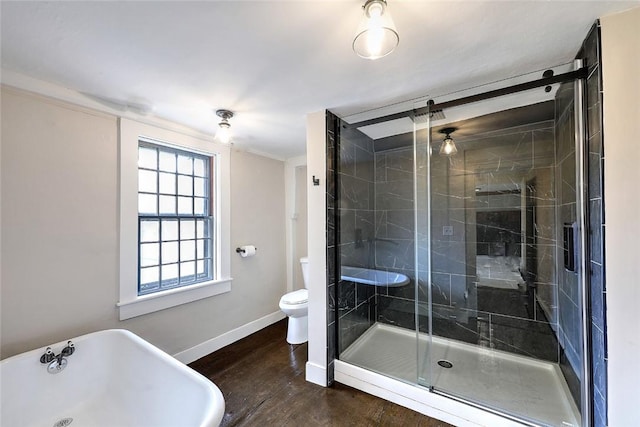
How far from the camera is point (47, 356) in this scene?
152 cm

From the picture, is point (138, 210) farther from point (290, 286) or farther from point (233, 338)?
point (290, 286)

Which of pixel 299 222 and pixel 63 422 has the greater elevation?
pixel 299 222

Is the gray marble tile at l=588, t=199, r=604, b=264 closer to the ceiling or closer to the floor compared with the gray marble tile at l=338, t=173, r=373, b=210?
closer to the floor

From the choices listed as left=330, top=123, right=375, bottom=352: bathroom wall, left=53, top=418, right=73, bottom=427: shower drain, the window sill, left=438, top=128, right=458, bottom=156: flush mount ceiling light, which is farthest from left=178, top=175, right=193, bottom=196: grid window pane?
left=438, top=128, right=458, bottom=156: flush mount ceiling light

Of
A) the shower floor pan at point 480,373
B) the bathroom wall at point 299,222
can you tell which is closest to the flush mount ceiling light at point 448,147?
the bathroom wall at point 299,222

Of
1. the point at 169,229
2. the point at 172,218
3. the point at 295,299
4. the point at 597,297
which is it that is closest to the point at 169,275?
the point at 169,229

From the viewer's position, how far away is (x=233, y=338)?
111 inches

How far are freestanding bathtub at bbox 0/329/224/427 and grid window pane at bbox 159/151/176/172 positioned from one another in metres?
1.39

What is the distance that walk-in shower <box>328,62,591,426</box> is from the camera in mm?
1886

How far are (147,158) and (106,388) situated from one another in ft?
5.71

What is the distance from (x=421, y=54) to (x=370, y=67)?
28 centimetres

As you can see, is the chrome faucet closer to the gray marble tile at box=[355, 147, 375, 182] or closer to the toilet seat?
the toilet seat

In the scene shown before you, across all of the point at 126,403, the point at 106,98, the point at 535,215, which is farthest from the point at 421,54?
the point at 126,403

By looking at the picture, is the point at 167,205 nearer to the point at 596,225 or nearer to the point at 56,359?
the point at 56,359
